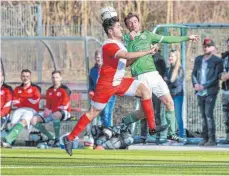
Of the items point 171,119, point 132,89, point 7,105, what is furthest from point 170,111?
point 7,105

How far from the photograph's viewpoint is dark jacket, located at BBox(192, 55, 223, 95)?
21406 mm

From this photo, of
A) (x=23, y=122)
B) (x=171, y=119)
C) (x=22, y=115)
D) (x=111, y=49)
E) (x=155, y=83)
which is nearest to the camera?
(x=111, y=49)

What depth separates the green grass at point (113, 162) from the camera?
14758 mm

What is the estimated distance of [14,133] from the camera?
855 inches

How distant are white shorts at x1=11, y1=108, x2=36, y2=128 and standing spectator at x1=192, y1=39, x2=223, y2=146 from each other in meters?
3.34

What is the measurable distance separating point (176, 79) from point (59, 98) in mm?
2441

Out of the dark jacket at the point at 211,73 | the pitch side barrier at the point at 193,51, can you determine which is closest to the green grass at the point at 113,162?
the dark jacket at the point at 211,73

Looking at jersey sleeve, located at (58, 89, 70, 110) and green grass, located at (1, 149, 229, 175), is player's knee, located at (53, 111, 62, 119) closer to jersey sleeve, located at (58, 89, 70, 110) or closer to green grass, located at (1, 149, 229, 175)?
jersey sleeve, located at (58, 89, 70, 110)

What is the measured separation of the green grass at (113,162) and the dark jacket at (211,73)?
7.37 ft

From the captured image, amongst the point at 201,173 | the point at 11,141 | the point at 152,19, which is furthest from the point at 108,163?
the point at 152,19

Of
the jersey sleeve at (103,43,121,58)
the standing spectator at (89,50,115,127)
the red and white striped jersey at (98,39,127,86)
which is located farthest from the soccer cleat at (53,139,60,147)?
the jersey sleeve at (103,43,121,58)

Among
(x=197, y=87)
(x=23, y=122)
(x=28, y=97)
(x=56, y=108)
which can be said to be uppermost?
(x=197, y=87)

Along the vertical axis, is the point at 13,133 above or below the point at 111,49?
below

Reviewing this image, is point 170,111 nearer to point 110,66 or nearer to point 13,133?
point 110,66
